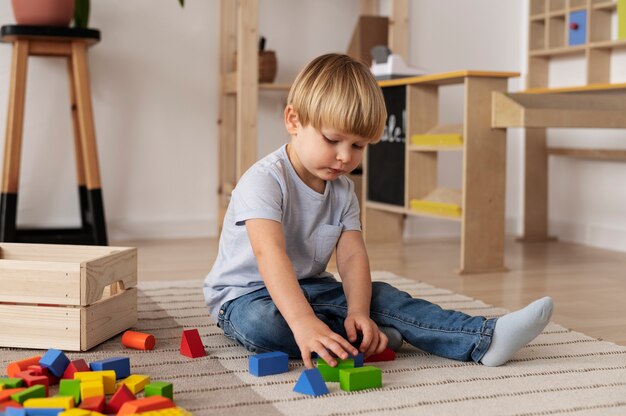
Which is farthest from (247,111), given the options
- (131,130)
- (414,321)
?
(414,321)

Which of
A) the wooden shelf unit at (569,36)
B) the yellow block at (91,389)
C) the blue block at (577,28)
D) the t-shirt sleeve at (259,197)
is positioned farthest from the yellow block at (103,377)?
the blue block at (577,28)

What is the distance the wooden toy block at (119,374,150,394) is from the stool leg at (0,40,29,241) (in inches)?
58.0

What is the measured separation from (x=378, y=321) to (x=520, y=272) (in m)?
0.99

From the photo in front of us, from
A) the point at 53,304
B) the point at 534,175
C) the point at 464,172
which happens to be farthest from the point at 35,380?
the point at 534,175

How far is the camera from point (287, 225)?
132 cm

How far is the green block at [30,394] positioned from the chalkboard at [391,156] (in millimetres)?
1689

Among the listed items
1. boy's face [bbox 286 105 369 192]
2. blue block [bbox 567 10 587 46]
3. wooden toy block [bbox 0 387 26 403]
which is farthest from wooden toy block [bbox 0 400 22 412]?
blue block [bbox 567 10 587 46]

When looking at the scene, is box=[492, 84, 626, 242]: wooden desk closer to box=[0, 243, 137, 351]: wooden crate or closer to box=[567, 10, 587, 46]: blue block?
box=[567, 10, 587, 46]: blue block

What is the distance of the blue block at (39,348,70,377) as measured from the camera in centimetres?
108

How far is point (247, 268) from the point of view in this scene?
1.33 m

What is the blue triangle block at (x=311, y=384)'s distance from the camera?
105cm

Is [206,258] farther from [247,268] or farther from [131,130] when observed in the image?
[247,268]

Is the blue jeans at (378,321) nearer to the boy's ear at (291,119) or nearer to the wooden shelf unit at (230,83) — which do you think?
the boy's ear at (291,119)

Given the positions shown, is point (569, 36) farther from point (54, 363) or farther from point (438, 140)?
point (54, 363)
